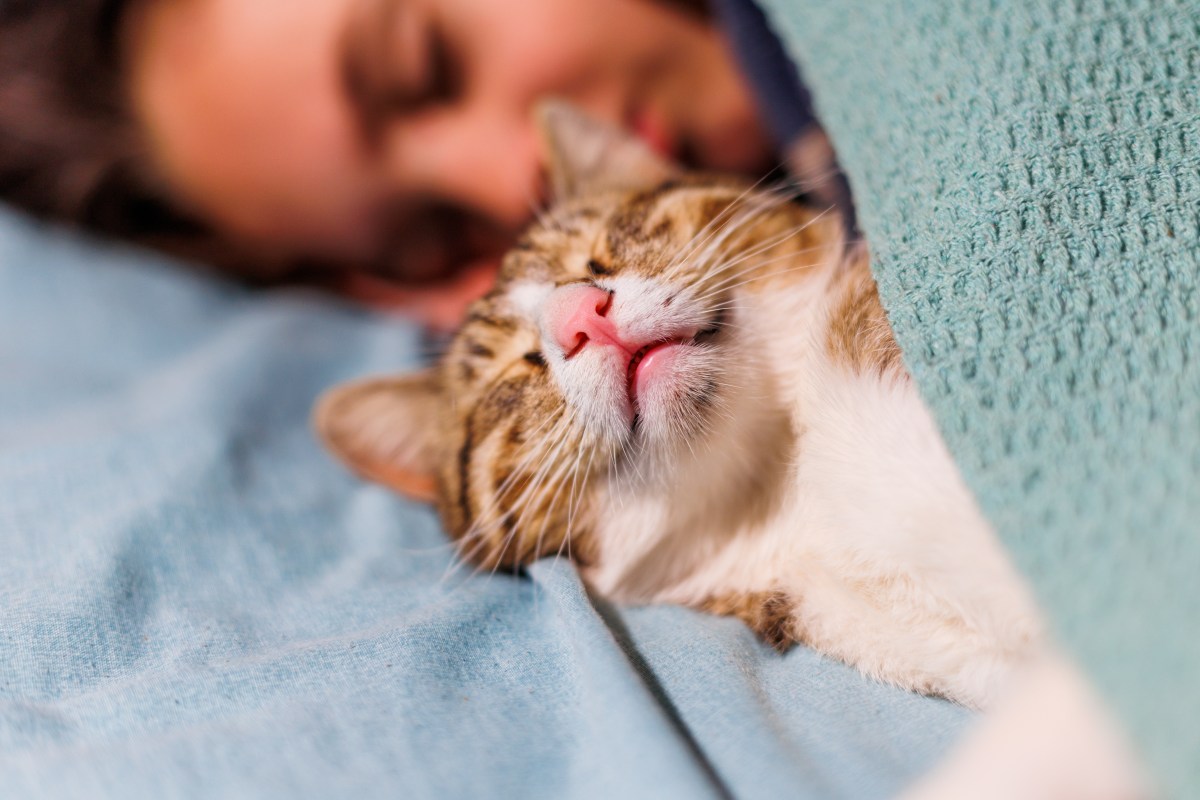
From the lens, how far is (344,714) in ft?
2.20

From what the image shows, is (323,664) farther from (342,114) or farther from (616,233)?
(342,114)

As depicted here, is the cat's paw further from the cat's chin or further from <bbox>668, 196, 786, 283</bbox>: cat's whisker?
<bbox>668, 196, 786, 283</bbox>: cat's whisker

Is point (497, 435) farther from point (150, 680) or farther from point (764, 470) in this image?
point (150, 680)

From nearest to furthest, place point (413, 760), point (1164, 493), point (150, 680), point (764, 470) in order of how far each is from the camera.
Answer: point (1164, 493) → point (413, 760) → point (150, 680) → point (764, 470)

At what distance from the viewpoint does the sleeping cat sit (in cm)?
75

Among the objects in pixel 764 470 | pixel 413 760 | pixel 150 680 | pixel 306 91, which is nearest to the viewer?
pixel 413 760

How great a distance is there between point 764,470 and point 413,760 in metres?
0.48

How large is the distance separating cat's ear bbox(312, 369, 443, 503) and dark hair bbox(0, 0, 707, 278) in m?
0.84

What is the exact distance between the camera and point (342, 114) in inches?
55.8

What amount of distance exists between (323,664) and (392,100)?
1.08 meters

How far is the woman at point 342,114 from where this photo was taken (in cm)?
141

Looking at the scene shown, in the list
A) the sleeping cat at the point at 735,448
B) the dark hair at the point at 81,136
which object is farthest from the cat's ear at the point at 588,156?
the dark hair at the point at 81,136

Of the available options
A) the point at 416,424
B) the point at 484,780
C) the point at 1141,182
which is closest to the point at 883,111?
→ the point at 1141,182

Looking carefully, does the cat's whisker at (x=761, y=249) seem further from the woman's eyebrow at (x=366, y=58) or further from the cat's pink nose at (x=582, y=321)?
the woman's eyebrow at (x=366, y=58)
